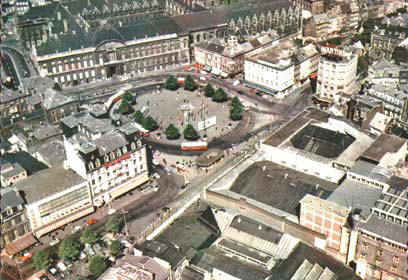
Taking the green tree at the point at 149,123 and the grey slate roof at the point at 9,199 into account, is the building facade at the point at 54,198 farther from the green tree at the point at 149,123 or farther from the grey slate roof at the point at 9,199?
the green tree at the point at 149,123

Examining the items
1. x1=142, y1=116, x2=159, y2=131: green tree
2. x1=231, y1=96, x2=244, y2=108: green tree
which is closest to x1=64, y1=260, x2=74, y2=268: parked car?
x1=142, y1=116, x2=159, y2=131: green tree

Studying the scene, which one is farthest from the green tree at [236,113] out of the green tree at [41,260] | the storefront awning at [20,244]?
the green tree at [41,260]

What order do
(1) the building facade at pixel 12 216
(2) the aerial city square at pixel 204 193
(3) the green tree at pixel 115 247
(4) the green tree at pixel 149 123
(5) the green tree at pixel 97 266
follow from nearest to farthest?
1. (2) the aerial city square at pixel 204 193
2. (5) the green tree at pixel 97 266
3. (3) the green tree at pixel 115 247
4. (1) the building facade at pixel 12 216
5. (4) the green tree at pixel 149 123

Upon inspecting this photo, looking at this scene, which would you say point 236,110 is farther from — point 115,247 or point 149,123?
point 115,247

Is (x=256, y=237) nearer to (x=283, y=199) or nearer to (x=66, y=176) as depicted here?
(x=283, y=199)

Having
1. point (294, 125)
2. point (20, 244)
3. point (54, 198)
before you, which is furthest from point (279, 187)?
point (20, 244)

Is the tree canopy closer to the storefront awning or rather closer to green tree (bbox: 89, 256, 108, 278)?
the storefront awning
